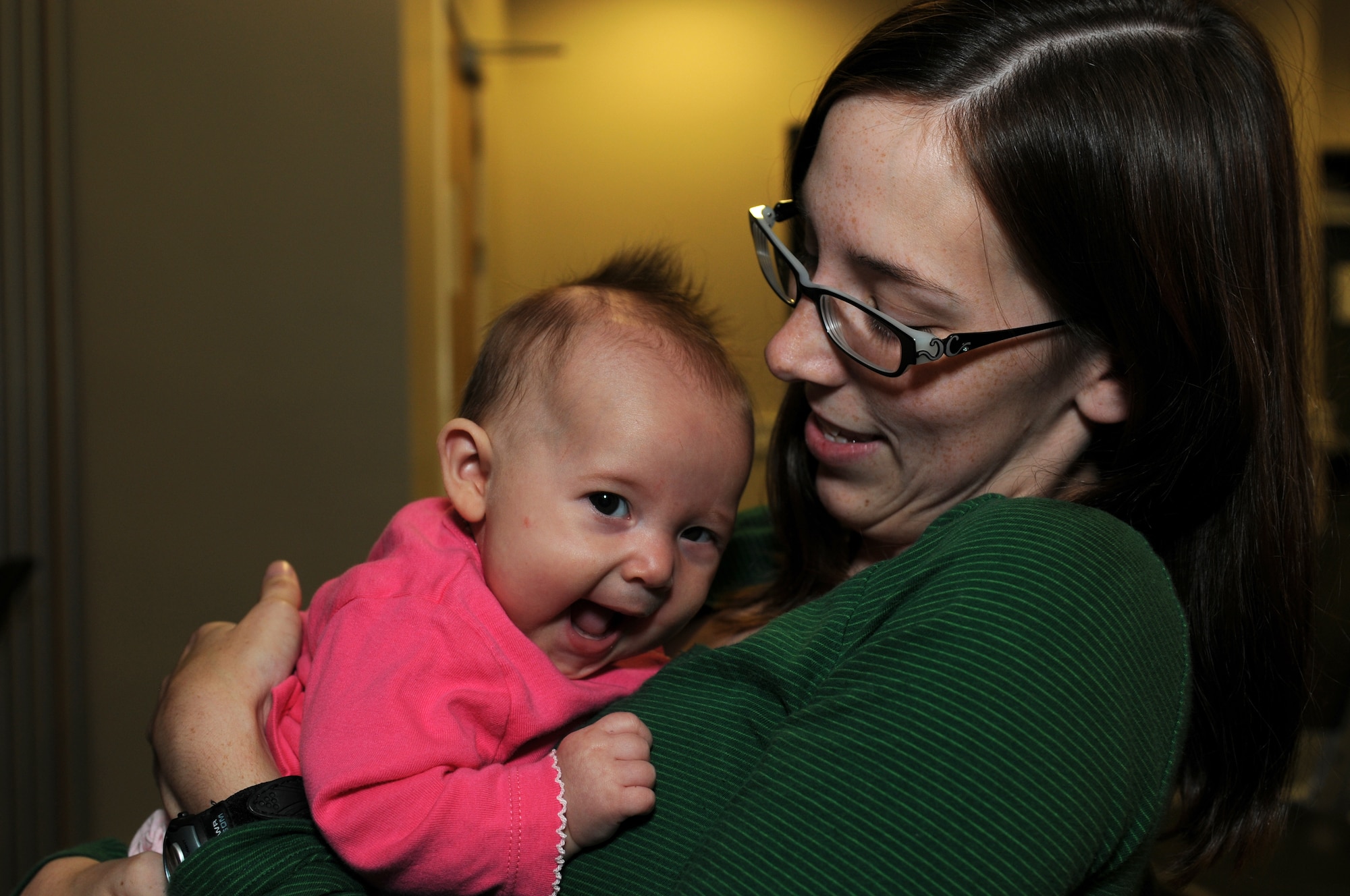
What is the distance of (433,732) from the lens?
2.83ft

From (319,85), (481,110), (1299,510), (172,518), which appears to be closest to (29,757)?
(172,518)

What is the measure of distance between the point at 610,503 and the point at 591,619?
0.43 feet

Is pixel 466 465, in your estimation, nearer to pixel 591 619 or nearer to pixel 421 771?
pixel 591 619

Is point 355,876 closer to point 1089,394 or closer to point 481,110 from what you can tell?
point 1089,394

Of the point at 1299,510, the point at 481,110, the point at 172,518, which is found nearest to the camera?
the point at 1299,510

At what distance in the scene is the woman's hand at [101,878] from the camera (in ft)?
3.17

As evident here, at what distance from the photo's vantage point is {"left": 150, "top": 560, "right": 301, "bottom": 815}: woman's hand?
3.20ft

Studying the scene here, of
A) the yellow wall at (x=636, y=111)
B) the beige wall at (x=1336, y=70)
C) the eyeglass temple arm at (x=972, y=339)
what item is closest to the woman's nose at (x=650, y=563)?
the eyeglass temple arm at (x=972, y=339)

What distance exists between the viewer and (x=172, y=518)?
2459 mm

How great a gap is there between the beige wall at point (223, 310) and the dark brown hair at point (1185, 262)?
5.24 feet

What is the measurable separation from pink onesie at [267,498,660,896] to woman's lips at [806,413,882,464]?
0.38 meters

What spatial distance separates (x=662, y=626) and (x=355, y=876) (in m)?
0.38

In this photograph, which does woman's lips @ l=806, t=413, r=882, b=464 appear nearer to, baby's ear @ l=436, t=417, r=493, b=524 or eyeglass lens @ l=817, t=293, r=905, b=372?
eyeglass lens @ l=817, t=293, r=905, b=372

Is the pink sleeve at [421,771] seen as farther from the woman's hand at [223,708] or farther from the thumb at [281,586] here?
the thumb at [281,586]
